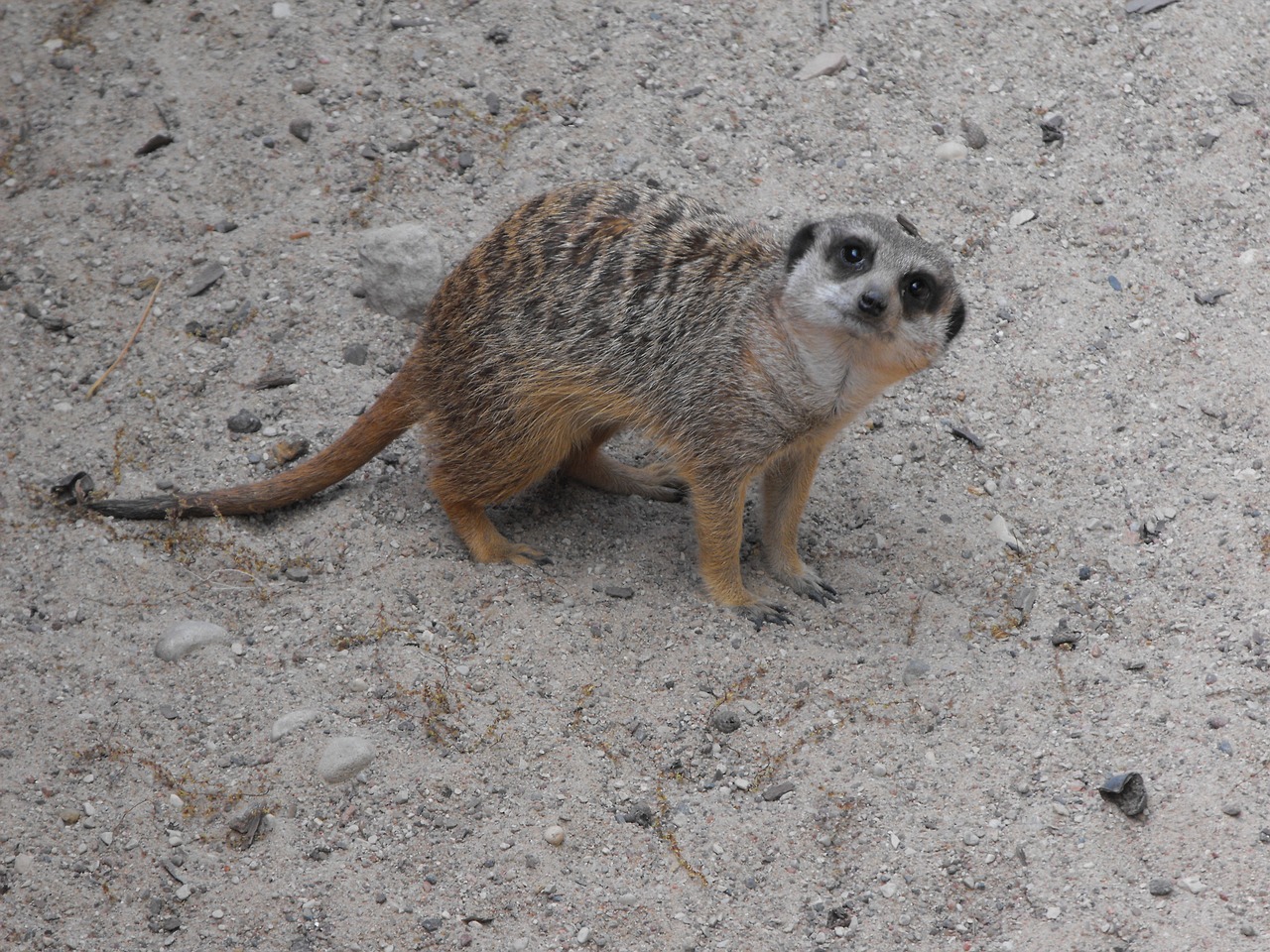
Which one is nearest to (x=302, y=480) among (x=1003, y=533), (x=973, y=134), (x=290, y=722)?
(x=290, y=722)

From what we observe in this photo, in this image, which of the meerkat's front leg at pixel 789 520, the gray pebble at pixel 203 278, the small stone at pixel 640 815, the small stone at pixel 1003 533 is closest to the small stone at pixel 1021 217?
the small stone at pixel 1003 533

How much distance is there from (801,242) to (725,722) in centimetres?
124

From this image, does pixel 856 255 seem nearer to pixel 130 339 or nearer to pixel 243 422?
pixel 243 422

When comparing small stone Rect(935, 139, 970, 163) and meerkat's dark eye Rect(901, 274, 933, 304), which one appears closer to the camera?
meerkat's dark eye Rect(901, 274, 933, 304)

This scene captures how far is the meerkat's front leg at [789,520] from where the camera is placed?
Answer: 368 cm

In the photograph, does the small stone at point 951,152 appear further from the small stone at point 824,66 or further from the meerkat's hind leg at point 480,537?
the meerkat's hind leg at point 480,537

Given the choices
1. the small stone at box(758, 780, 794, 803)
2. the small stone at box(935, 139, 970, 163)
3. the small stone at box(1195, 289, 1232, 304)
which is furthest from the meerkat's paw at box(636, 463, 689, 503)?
the small stone at box(1195, 289, 1232, 304)

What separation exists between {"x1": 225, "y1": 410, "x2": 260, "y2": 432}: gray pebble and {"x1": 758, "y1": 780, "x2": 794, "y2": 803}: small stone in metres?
1.99

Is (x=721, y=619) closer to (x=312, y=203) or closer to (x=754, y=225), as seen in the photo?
(x=754, y=225)

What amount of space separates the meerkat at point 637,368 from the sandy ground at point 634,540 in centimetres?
17

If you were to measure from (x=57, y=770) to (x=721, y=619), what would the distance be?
5.65 feet

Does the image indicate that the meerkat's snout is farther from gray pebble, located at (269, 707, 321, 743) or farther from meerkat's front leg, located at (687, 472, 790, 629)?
gray pebble, located at (269, 707, 321, 743)

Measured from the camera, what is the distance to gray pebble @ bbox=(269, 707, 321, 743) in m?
3.12

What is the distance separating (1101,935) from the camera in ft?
8.69
